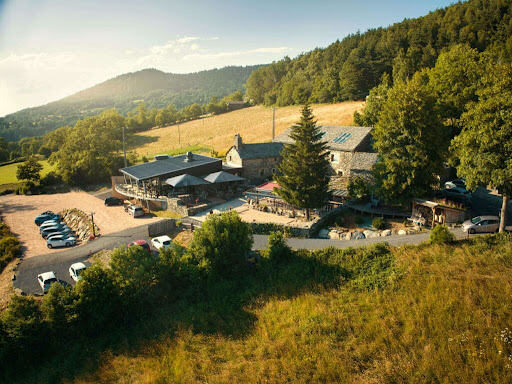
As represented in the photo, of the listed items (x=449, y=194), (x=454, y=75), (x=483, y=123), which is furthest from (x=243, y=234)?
(x=454, y=75)

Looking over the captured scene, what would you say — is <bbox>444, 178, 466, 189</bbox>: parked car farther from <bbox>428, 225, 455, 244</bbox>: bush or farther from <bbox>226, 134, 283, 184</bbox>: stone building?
<bbox>226, 134, 283, 184</bbox>: stone building

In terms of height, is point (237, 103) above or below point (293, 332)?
above


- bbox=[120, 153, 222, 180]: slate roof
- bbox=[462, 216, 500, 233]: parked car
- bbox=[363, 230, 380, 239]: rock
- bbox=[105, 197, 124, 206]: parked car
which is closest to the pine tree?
bbox=[363, 230, 380, 239]: rock

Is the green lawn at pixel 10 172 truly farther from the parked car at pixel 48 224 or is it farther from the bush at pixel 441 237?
the bush at pixel 441 237

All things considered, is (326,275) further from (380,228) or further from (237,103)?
(237,103)

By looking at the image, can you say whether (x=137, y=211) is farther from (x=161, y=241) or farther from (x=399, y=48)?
(x=399, y=48)

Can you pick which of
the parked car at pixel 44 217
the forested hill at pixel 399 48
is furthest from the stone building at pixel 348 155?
the parked car at pixel 44 217
